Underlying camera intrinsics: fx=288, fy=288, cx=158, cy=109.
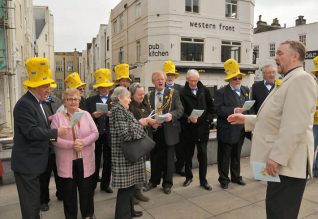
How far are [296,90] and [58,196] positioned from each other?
373 centimetres

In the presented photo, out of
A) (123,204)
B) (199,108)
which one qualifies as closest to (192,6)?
(199,108)

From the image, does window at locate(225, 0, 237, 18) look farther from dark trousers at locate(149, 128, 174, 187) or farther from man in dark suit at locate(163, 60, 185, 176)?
dark trousers at locate(149, 128, 174, 187)

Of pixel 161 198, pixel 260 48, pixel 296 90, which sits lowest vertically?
pixel 161 198

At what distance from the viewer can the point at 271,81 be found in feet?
17.2

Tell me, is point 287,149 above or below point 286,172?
above

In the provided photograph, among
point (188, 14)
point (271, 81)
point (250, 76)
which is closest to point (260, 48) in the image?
point (250, 76)

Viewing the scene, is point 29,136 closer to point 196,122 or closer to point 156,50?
point 196,122

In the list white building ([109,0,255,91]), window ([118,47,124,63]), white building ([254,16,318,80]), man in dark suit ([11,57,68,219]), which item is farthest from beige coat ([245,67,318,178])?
white building ([254,16,318,80])

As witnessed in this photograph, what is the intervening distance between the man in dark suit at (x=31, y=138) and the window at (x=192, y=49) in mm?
16116

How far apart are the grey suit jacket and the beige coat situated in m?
2.15

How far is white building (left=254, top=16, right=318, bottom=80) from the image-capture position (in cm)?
2838

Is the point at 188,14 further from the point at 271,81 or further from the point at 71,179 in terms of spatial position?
the point at 71,179

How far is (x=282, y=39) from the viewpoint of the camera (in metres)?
30.8

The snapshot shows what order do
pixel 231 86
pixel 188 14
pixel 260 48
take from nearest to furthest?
pixel 231 86 → pixel 188 14 → pixel 260 48
